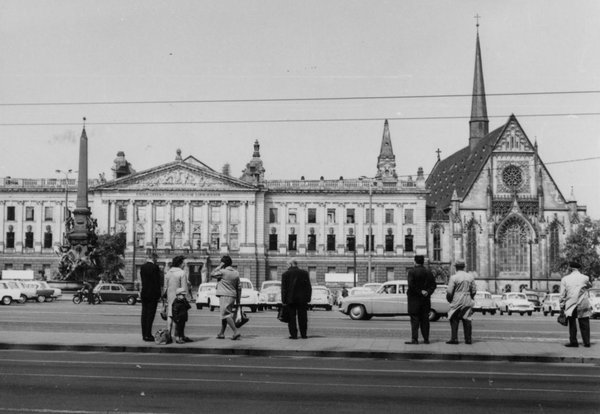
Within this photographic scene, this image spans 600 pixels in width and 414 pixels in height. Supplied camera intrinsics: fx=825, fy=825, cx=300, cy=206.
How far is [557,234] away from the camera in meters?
89.7

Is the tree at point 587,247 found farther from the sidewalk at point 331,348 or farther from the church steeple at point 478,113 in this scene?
the sidewalk at point 331,348

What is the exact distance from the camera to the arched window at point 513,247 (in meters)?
88.6

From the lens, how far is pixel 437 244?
9188cm

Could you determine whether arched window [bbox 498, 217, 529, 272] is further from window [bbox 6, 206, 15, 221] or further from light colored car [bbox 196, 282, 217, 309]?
light colored car [bbox 196, 282, 217, 309]

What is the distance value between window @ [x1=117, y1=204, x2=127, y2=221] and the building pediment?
196 cm

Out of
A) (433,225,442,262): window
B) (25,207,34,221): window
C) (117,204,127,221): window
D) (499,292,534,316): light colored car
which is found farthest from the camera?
(433,225,442,262): window

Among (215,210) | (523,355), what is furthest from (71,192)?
(523,355)

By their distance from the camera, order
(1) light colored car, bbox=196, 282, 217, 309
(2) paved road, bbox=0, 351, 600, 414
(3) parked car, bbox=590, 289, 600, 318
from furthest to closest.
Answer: (1) light colored car, bbox=196, 282, 217, 309, (3) parked car, bbox=590, 289, 600, 318, (2) paved road, bbox=0, 351, 600, 414

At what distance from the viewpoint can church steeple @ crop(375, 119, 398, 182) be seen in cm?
9831

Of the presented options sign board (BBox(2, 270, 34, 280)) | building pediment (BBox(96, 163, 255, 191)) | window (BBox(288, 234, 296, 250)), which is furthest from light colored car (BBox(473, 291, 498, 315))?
building pediment (BBox(96, 163, 255, 191))

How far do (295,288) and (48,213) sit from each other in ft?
259

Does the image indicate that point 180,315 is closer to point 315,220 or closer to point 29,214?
point 315,220

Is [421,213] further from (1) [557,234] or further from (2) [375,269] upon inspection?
(1) [557,234]

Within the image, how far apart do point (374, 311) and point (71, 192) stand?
68146 mm
